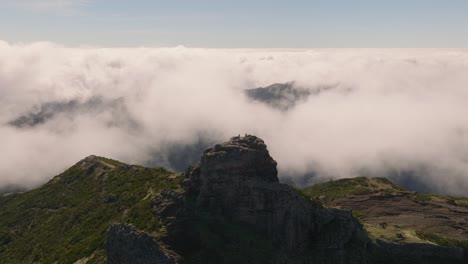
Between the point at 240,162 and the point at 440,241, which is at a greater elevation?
the point at 240,162

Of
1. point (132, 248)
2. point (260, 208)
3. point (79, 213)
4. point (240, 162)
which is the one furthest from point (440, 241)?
point (79, 213)

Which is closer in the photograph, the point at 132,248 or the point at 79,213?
the point at 132,248

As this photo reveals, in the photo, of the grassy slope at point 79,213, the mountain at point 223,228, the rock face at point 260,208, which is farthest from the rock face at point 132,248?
the rock face at point 260,208

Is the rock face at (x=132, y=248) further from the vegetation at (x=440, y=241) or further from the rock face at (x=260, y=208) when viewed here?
the vegetation at (x=440, y=241)

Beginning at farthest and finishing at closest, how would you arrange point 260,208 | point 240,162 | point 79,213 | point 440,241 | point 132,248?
point 440,241, point 79,213, point 240,162, point 260,208, point 132,248

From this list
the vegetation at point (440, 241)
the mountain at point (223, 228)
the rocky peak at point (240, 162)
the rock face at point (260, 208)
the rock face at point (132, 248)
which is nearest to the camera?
the rock face at point (132, 248)

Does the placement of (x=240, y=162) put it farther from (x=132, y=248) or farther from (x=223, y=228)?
(x=132, y=248)

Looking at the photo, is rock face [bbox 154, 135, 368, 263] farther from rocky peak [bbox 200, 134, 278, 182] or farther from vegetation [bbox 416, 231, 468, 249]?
vegetation [bbox 416, 231, 468, 249]

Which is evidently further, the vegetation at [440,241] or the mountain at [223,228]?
the vegetation at [440,241]

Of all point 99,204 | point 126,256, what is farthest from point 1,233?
point 126,256
